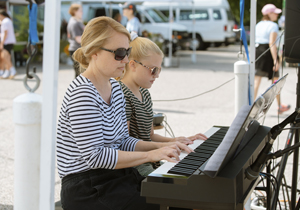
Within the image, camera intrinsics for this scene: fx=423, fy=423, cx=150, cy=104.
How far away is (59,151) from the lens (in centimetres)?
212

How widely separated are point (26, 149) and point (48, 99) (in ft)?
0.64

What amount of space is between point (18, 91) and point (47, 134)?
8128 mm

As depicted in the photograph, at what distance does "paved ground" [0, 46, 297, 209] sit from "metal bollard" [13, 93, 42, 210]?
205 cm

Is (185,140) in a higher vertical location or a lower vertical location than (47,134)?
lower

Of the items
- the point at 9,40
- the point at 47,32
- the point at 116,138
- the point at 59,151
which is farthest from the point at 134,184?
the point at 9,40

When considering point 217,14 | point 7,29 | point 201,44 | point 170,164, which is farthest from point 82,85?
point 201,44

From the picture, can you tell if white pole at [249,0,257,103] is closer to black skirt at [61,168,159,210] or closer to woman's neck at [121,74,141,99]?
woman's neck at [121,74,141,99]

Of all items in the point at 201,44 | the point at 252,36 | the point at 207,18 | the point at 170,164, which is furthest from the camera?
the point at 201,44

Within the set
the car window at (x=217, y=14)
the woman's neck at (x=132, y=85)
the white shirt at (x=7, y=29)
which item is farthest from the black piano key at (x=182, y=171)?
the car window at (x=217, y=14)

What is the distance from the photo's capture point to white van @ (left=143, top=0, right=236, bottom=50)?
67.5 ft

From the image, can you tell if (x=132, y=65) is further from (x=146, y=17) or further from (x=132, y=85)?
(x=146, y=17)

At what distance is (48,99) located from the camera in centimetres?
152

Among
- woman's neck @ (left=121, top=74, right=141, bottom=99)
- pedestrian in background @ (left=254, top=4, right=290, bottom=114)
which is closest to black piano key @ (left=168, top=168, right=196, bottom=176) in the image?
woman's neck @ (left=121, top=74, right=141, bottom=99)

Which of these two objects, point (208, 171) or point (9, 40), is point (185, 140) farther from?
point (9, 40)
